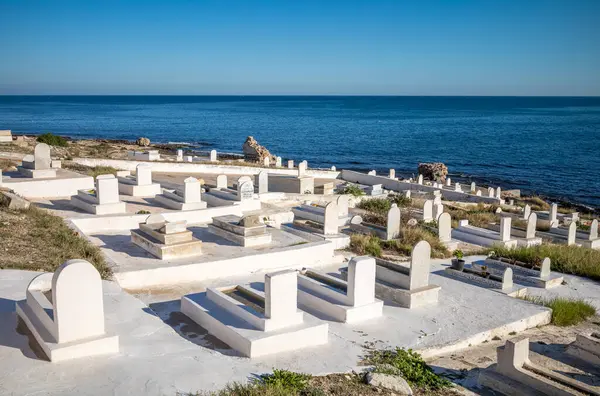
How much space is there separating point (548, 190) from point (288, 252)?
1319 inches

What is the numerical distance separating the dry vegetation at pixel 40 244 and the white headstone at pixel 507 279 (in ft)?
25.8

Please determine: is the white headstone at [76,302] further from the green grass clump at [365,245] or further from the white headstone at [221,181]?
the white headstone at [221,181]

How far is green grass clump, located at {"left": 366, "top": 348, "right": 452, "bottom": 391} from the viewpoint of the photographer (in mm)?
7066

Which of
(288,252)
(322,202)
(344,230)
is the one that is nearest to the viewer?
(288,252)

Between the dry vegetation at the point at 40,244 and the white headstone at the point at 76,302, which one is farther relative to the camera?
the dry vegetation at the point at 40,244

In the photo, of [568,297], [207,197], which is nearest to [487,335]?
[568,297]

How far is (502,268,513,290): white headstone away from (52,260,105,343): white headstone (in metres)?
8.22

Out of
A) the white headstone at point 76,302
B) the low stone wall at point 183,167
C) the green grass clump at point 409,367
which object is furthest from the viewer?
the low stone wall at point 183,167

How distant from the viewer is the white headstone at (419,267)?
33.8 feet

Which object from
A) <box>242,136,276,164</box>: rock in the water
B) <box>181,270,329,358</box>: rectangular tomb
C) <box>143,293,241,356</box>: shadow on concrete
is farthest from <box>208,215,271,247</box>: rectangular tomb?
<box>242,136,276,164</box>: rock in the water

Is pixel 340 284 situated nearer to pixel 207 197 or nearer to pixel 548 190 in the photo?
pixel 207 197

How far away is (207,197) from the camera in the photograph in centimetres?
1788

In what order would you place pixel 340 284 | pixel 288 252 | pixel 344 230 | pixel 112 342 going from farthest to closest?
pixel 344 230
pixel 288 252
pixel 340 284
pixel 112 342

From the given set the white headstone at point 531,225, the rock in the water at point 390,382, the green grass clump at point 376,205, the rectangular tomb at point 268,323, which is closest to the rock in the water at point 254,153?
the green grass clump at point 376,205
